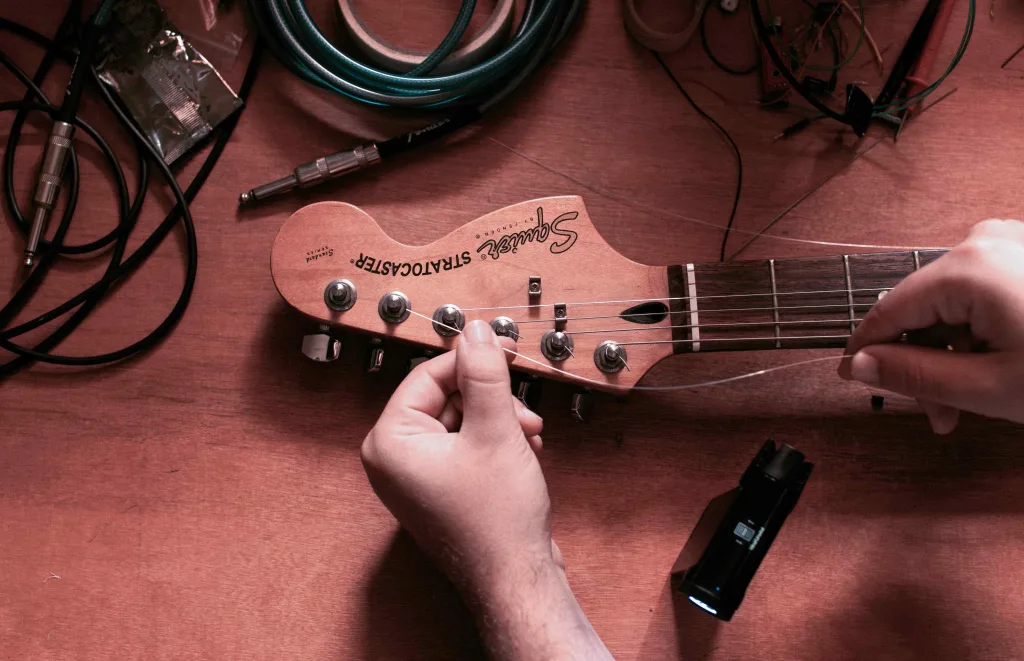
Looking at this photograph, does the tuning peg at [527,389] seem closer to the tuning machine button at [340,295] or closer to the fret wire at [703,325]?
the fret wire at [703,325]

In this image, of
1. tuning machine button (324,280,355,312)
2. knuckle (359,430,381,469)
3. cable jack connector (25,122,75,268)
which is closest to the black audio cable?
cable jack connector (25,122,75,268)

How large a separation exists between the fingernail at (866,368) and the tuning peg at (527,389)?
0.38 meters

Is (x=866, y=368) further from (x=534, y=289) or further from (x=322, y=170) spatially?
(x=322, y=170)

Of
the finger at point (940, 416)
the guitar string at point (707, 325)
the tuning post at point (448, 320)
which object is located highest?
the tuning post at point (448, 320)

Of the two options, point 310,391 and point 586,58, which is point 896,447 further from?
point 310,391

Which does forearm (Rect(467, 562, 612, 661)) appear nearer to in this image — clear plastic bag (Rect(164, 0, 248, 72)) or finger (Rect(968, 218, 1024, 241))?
finger (Rect(968, 218, 1024, 241))

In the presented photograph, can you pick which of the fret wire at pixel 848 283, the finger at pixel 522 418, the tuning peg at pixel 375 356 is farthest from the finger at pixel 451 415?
the fret wire at pixel 848 283

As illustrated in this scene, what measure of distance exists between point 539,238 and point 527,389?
20cm

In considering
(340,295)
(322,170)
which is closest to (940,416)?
(340,295)

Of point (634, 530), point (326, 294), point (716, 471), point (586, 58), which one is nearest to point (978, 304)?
point (716, 471)

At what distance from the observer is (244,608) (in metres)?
0.89

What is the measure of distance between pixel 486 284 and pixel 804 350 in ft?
1.53

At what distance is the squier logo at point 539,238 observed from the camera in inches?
34.0

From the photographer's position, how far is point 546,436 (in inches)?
37.0
